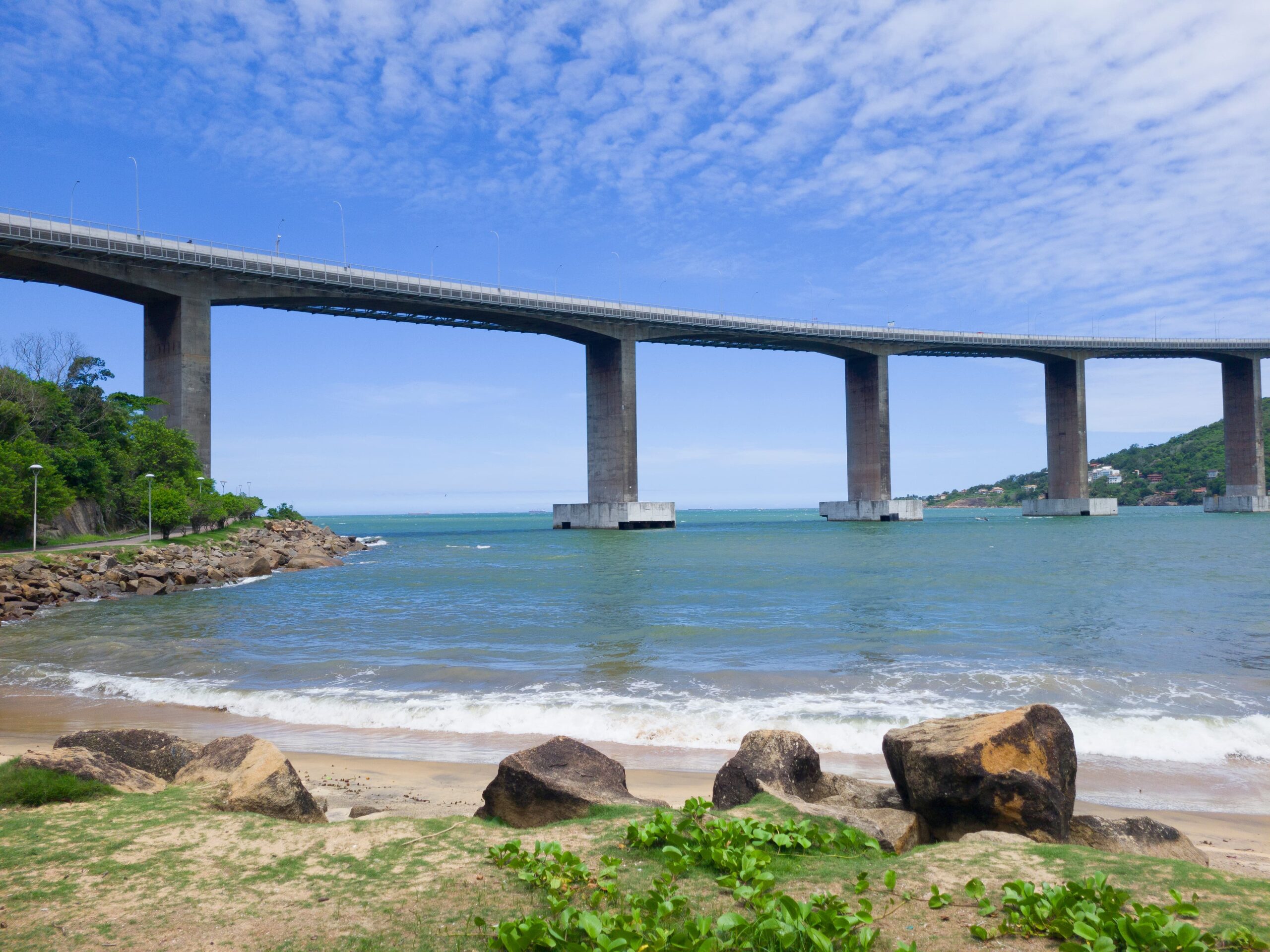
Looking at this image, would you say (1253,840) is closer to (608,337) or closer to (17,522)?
(17,522)

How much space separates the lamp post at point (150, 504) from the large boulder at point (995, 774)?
47.0 metres

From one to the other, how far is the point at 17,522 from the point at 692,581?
100 ft

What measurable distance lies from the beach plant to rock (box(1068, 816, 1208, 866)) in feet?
6.47

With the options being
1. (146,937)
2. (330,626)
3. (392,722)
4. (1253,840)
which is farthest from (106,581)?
(1253,840)

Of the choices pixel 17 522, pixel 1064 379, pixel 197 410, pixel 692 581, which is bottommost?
pixel 692 581

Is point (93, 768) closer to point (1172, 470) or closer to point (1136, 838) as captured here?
point (1136, 838)

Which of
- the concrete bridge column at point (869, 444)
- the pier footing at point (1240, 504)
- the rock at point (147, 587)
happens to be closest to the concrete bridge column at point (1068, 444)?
the pier footing at point (1240, 504)

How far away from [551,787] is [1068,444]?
113 metres

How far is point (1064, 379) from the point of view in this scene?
103 metres

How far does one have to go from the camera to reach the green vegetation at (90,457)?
118ft

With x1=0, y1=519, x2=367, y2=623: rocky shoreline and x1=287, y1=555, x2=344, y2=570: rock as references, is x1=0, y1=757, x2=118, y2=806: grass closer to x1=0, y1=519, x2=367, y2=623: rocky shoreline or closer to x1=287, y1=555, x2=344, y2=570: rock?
x1=0, y1=519, x2=367, y2=623: rocky shoreline

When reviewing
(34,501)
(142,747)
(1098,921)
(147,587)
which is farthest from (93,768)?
(34,501)

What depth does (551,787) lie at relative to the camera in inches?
221

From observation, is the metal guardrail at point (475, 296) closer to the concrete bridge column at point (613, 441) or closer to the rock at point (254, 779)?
the concrete bridge column at point (613, 441)
